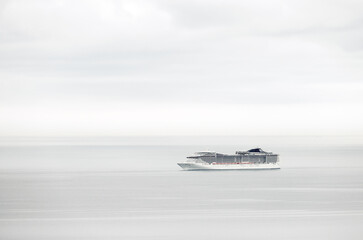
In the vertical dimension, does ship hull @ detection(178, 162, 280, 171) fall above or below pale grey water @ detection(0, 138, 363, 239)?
above

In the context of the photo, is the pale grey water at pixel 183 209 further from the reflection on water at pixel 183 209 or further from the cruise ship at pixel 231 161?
the cruise ship at pixel 231 161

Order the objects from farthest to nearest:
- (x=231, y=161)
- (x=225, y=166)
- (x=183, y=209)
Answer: (x=231, y=161) < (x=225, y=166) < (x=183, y=209)

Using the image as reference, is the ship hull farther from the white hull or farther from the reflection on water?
the reflection on water

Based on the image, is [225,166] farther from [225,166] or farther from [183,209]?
[183,209]

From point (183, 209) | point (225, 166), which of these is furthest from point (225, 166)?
point (183, 209)

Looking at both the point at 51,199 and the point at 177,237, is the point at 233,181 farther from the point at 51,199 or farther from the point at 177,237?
the point at 177,237

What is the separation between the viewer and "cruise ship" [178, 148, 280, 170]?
411 ft

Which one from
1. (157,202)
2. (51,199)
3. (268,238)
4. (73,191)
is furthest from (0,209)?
(268,238)

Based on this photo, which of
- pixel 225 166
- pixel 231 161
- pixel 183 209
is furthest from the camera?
pixel 231 161

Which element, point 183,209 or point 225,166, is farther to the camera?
point 225,166

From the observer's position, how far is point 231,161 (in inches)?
5007

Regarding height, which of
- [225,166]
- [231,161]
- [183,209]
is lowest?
[183,209]

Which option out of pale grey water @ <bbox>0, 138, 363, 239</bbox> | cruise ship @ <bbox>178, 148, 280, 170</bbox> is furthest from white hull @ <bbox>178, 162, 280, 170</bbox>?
pale grey water @ <bbox>0, 138, 363, 239</bbox>

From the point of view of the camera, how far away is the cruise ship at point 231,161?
125125mm
